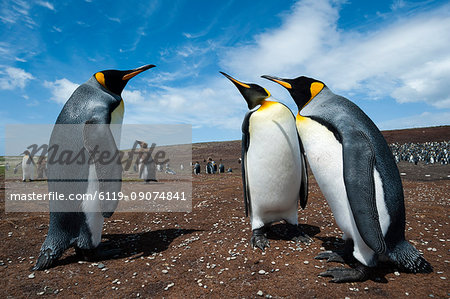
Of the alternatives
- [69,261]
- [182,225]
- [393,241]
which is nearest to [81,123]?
[69,261]

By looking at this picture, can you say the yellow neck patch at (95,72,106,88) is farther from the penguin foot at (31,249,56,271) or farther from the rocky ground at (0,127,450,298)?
the rocky ground at (0,127,450,298)

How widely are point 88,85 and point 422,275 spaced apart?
4527mm

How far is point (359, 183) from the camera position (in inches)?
92.8

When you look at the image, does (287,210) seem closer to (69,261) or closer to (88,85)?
(69,261)

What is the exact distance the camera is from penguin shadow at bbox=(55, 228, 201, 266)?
3634 mm

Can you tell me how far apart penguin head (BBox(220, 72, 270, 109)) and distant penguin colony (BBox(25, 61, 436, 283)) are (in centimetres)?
1

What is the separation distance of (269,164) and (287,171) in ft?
0.80

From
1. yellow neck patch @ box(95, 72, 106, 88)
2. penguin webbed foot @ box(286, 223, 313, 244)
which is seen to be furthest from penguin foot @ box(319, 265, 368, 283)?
yellow neck patch @ box(95, 72, 106, 88)

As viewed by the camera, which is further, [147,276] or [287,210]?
[287,210]

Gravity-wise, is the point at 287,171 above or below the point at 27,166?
below

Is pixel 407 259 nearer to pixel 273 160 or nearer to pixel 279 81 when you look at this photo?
pixel 273 160

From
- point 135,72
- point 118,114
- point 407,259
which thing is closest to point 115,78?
point 135,72

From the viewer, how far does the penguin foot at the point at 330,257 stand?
296 cm

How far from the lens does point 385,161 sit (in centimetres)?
255
